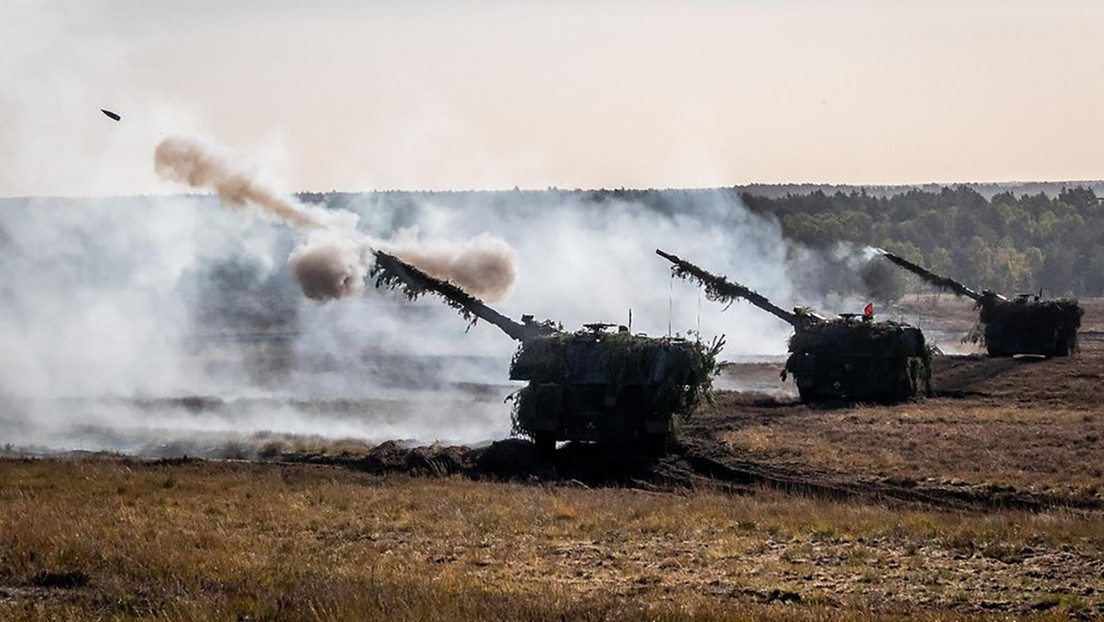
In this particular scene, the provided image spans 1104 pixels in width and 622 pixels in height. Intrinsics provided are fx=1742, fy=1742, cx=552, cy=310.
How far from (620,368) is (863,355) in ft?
59.4

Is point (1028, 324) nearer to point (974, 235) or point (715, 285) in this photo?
point (715, 285)

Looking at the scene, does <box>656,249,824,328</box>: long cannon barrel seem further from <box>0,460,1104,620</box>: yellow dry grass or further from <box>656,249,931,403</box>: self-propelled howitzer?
<box>0,460,1104,620</box>: yellow dry grass

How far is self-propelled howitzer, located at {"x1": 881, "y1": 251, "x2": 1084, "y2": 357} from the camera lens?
71.0 metres

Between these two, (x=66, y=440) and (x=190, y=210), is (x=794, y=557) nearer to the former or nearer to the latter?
(x=66, y=440)

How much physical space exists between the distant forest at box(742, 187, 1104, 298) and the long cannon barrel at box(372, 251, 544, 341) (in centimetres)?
7727

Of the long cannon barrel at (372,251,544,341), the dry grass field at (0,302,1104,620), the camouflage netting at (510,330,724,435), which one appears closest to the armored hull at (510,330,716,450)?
the camouflage netting at (510,330,724,435)

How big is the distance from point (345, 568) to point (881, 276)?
294 feet

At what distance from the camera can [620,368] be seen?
37812 mm

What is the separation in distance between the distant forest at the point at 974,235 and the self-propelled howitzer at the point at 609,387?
258ft

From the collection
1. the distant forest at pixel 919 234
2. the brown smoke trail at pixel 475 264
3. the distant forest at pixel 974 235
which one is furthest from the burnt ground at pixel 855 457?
the distant forest at pixel 974 235

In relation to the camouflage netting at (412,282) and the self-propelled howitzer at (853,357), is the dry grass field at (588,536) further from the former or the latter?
the self-propelled howitzer at (853,357)

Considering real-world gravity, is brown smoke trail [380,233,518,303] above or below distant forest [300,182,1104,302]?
below

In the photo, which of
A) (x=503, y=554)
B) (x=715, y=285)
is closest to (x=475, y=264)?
(x=715, y=285)

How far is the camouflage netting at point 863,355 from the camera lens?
53.8m
